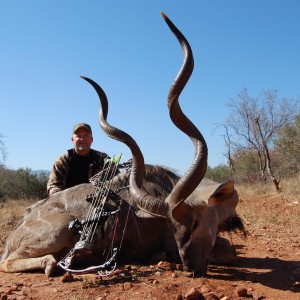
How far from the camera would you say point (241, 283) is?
3264mm

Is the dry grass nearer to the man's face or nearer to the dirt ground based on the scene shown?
the dirt ground

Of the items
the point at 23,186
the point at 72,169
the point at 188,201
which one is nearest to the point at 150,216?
the point at 188,201

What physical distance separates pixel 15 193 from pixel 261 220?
35.0 feet

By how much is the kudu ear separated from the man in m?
2.13

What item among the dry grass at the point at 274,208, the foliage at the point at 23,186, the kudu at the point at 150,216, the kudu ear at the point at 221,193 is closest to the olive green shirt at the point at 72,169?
the kudu at the point at 150,216

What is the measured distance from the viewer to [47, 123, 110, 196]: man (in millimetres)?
5262

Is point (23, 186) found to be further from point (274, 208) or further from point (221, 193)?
point (221, 193)

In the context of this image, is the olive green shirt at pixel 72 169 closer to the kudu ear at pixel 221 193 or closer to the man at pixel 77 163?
the man at pixel 77 163

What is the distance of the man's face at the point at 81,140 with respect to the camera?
17.5 feet

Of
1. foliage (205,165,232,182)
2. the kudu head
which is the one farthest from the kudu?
foliage (205,165,232,182)

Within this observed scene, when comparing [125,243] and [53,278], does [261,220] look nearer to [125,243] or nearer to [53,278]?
[125,243]

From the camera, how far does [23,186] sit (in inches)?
583

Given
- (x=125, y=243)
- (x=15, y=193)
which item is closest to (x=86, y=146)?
(x=125, y=243)

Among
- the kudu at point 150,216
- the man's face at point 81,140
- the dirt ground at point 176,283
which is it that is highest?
the man's face at point 81,140
